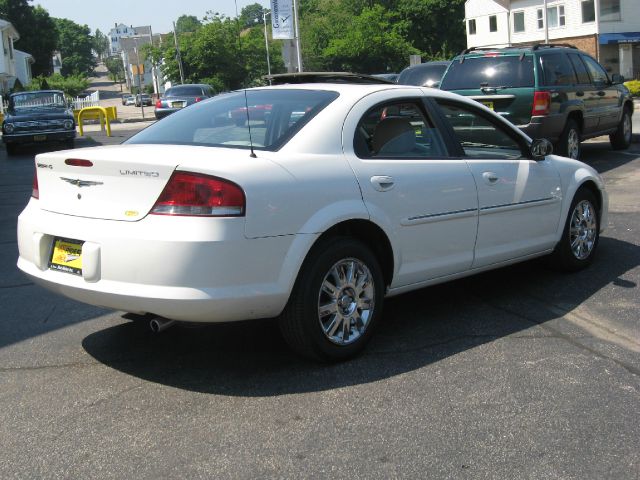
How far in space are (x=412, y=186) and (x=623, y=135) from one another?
456 inches

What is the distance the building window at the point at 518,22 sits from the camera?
56.2 m

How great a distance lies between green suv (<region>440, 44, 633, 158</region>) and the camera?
11.7 metres

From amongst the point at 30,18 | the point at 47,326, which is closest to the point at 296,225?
the point at 47,326

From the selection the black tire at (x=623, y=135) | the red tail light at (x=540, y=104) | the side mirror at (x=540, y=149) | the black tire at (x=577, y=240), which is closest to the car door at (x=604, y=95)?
the black tire at (x=623, y=135)

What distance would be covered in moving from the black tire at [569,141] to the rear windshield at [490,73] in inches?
41.3

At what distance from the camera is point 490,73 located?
12.1 metres

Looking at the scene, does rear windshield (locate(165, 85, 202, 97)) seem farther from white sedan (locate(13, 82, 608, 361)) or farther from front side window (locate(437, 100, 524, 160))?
white sedan (locate(13, 82, 608, 361))

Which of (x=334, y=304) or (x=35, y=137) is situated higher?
(x=35, y=137)

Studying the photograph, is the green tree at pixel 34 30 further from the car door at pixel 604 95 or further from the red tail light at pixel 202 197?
the red tail light at pixel 202 197

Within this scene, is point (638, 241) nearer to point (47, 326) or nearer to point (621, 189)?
point (621, 189)

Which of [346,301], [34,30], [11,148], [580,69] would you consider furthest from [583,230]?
[34,30]

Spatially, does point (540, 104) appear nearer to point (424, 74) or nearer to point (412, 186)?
point (424, 74)

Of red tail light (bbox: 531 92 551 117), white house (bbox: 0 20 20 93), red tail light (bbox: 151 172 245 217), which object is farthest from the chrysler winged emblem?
white house (bbox: 0 20 20 93)

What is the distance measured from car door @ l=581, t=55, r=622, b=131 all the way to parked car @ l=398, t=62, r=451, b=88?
12.2ft
